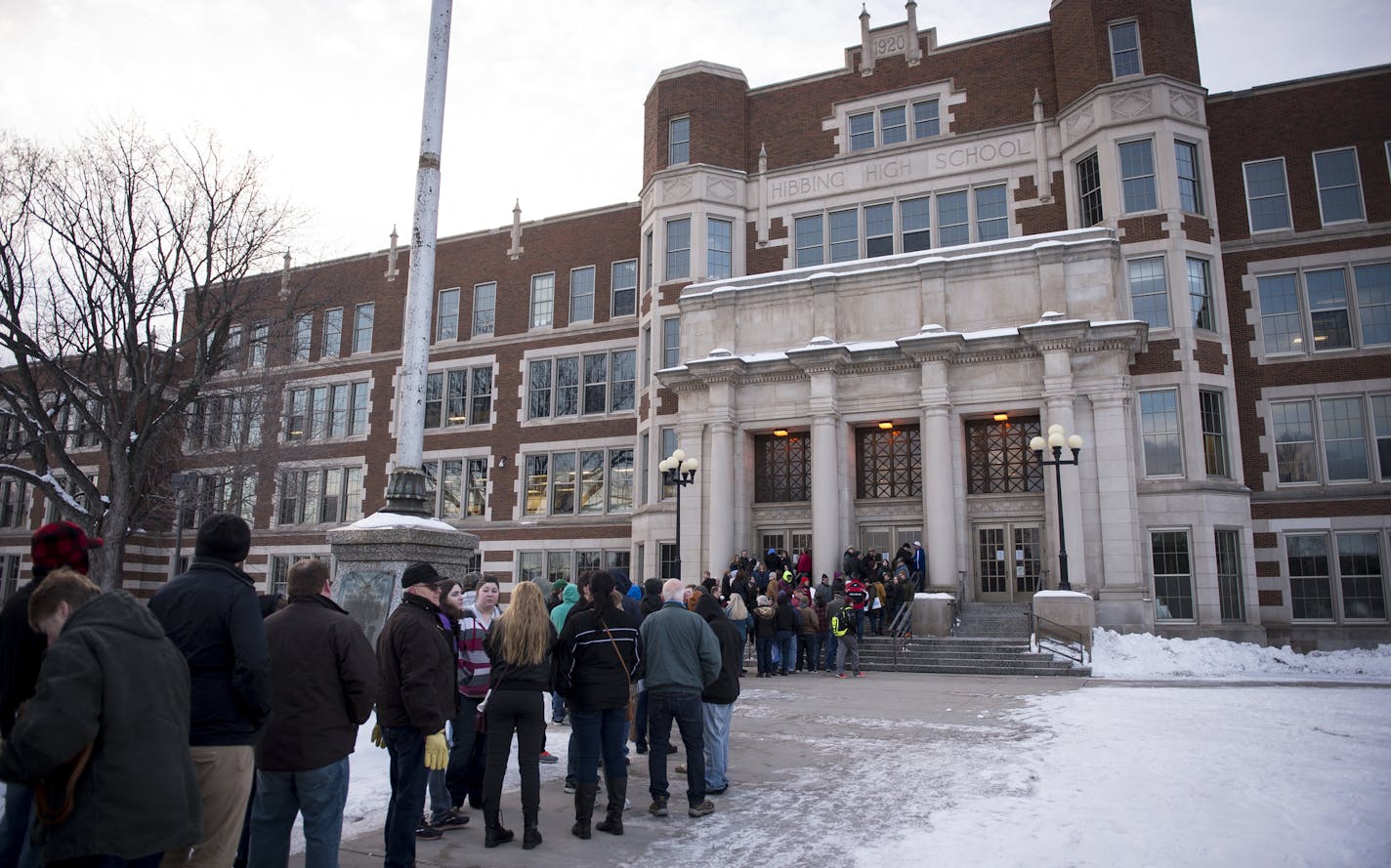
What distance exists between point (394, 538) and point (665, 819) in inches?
195

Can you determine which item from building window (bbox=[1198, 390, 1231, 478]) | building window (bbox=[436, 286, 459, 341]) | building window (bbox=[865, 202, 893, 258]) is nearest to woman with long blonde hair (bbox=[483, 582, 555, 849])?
building window (bbox=[1198, 390, 1231, 478])

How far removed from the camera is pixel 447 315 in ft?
127

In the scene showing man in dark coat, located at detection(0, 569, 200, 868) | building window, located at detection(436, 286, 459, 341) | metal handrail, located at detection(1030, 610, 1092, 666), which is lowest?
metal handrail, located at detection(1030, 610, 1092, 666)

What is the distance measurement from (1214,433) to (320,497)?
34.6m

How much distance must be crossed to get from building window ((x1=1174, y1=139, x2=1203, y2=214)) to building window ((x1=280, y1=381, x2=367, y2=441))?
32.5 meters

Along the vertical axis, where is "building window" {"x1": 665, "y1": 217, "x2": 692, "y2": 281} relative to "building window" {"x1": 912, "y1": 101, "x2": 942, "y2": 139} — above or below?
below

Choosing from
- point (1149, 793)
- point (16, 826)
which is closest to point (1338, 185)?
point (1149, 793)

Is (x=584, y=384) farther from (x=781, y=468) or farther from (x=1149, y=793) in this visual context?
(x=1149, y=793)

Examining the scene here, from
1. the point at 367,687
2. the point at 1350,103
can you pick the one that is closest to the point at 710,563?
the point at 367,687

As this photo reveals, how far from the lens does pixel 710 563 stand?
26.0 metres

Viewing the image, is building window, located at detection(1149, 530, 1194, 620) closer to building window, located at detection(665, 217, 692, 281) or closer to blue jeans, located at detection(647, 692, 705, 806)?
building window, located at detection(665, 217, 692, 281)

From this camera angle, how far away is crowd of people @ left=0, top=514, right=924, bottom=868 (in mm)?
3457

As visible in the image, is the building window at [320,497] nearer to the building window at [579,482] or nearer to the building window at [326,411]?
the building window at [326,411]

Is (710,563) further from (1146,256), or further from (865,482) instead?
(1146,256)
